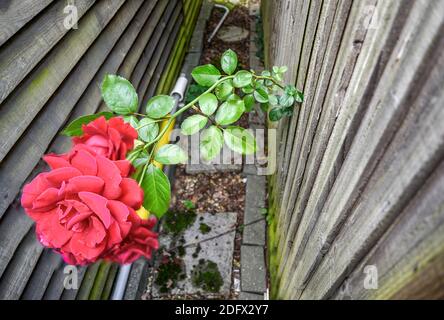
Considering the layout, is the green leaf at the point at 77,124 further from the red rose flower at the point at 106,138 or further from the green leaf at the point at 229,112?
the green leaf at the point at 229,112

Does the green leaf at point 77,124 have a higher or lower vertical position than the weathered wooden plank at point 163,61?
higher

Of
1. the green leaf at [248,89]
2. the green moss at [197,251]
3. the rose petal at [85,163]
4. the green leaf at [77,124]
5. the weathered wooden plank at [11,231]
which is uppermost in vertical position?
the rose petal at [85,163]

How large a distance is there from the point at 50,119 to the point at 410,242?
1.72 metres

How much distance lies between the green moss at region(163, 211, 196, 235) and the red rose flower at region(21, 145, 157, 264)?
6.65 ft

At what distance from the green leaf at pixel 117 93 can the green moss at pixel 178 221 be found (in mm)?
1928

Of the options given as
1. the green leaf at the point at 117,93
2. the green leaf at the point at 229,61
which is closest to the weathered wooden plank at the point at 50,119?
the green leaf at the point at 117,93

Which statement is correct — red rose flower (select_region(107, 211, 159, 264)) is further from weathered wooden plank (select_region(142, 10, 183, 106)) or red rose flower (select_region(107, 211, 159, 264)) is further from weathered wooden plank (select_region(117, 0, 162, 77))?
weathered wooden plank (select_region(142, 10, 183, 106))

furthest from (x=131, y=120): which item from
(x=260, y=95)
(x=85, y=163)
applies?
(x=260, y=95)

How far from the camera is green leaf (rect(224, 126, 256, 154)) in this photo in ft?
3.44

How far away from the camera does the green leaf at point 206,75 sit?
1231mm

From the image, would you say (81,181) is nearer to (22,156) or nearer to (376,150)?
(376,150)

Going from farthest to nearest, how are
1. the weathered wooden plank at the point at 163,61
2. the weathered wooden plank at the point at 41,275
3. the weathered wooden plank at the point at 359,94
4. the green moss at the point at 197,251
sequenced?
1. the weathered wooden plank at the point at 163,61
2. the green moss at the point at 197,251
3. the weathered wooden plank at the point at 41,275
4. the weathered wooden plank at the point at 359,94
